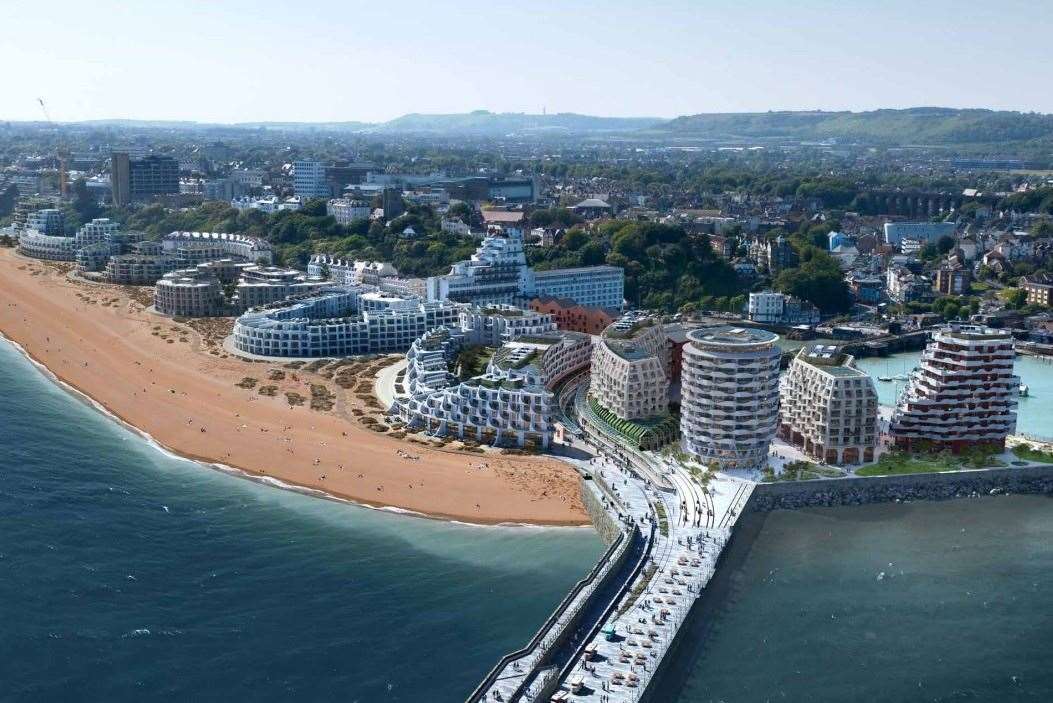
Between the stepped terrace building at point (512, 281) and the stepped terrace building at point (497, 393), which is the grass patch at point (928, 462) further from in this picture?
the stepped terrace building at point (512, 281)

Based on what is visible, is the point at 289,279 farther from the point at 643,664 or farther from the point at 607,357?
the point at 643,664

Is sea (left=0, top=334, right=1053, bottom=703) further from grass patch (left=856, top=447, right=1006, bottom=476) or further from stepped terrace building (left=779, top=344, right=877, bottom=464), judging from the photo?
stepped terrace building (left=779, top=344, right=877, bottom=464)

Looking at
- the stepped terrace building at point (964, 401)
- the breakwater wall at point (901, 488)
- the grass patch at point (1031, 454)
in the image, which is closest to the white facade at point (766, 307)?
the stepped terrace building at point (964, 401)

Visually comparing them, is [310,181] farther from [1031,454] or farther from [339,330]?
[1031,454]

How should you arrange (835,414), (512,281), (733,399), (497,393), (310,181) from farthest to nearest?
1. (310,181)
2. (512,281)
3. (497,393)
4. (835,414)
5. (733,399)

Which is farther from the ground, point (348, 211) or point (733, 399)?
point (348, 211)

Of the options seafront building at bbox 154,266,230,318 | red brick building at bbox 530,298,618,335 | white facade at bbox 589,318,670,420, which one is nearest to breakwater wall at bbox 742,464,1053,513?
white facade at bbox 589,318,670,420

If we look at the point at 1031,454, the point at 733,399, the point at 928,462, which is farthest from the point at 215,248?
the point at 1031,454
